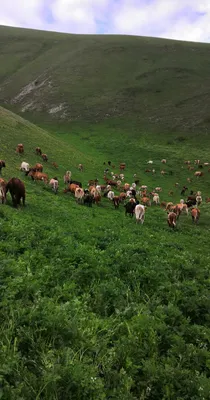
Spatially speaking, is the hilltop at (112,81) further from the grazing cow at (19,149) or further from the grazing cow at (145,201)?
the grazing cow at (19,149)

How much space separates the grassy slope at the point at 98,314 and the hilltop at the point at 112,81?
5587 centimetres

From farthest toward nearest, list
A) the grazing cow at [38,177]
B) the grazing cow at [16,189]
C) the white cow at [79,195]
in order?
the grazing cow at [38,177] → the white cow at [79,195] → the grazing cow at [16,189]

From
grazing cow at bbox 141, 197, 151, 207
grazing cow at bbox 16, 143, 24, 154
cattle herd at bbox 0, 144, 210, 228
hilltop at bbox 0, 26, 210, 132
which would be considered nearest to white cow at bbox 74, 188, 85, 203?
cattle herd at bbox 0, 144, 210, 228

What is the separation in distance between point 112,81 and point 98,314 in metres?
91.5

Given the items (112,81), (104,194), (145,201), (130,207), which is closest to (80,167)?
(104,194)

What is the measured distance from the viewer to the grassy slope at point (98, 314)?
4.66 m

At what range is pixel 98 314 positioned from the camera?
6.90 m

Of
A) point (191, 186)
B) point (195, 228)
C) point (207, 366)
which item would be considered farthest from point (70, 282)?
point (191, 186)

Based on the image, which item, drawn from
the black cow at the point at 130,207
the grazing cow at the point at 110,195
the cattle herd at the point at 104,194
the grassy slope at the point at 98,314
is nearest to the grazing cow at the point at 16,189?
the cattle herd at the point at 104,194

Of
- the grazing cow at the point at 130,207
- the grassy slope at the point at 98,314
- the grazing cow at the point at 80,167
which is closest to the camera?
the grassy slope at the point at 98,314

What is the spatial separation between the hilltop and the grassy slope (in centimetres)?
5587

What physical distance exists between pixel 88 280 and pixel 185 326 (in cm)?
295

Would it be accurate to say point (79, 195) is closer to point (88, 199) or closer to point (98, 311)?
point (88, 199)

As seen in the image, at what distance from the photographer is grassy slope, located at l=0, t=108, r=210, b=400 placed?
4660 millimetres
